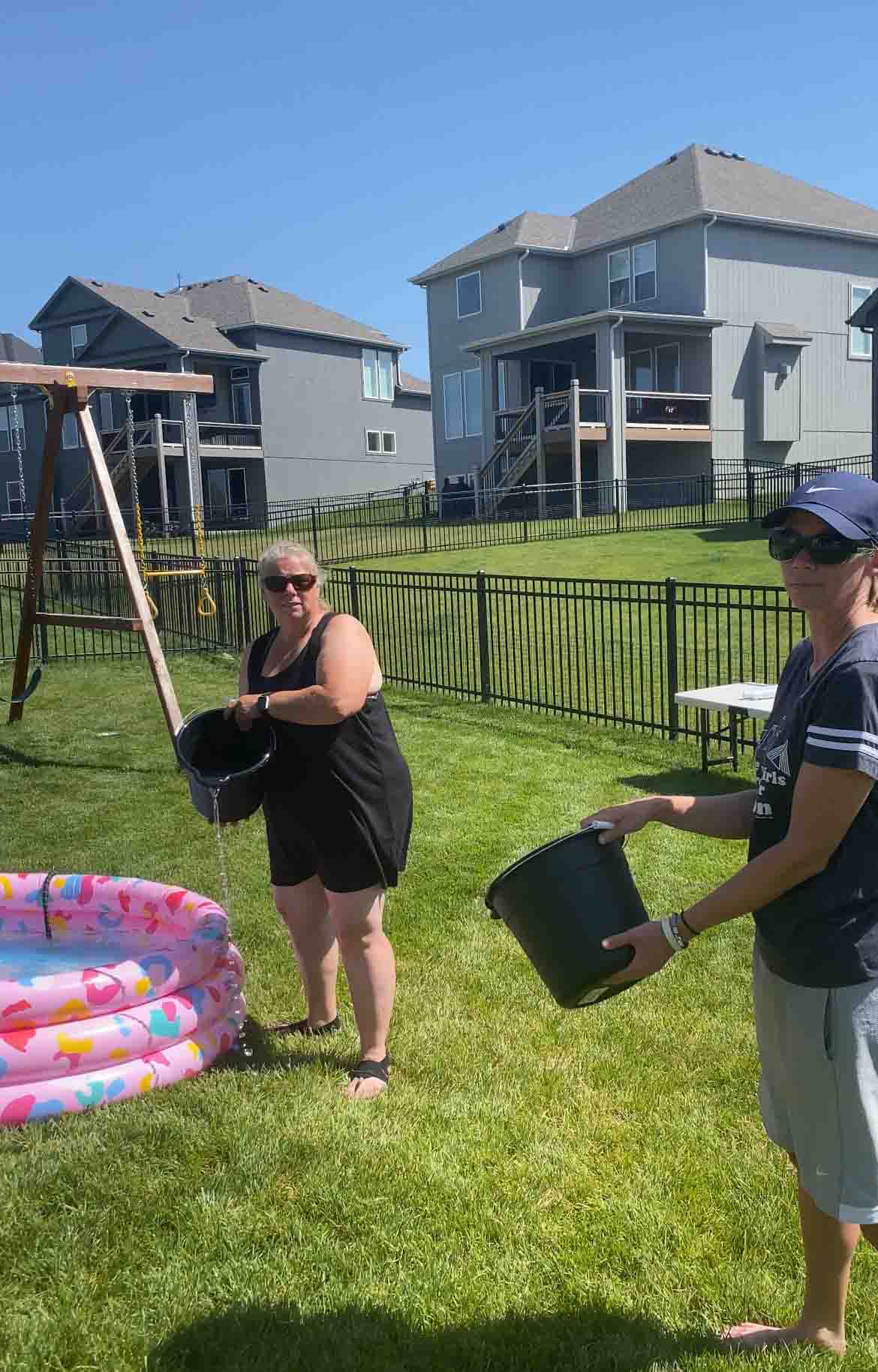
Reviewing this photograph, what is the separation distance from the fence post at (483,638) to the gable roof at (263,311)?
30.9 metres

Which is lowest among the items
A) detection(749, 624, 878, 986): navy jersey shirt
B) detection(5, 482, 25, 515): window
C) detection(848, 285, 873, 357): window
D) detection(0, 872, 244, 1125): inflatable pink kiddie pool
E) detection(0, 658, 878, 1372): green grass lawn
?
detection(0, 658, 878, 1372): green grass lawn

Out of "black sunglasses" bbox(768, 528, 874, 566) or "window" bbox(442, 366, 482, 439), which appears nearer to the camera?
"black sunglasses" bbox(768, 528, 874, 566)

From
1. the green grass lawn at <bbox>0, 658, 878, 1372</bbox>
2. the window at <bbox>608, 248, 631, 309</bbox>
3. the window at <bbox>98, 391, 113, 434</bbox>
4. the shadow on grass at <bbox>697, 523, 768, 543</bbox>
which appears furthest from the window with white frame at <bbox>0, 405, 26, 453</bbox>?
the green grass lawn at <bbox>0, 658, 878, 1372</bbox>

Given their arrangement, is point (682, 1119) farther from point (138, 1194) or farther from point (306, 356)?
point (306, 356)

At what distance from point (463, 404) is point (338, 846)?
1291 inches

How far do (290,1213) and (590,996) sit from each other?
112 centimetres

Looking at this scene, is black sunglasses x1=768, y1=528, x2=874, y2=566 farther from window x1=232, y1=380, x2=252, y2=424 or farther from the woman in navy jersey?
window x1=232, y1=380, x2=252, y2=424

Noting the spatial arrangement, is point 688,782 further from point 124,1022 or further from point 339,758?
point 124,1022

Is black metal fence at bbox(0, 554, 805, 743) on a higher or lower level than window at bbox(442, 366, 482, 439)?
lower

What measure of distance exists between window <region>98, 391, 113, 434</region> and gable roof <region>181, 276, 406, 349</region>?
4.60m

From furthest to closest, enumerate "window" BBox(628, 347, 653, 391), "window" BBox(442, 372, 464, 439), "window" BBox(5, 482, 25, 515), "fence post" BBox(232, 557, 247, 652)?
"window" BBox(5, 482, 25, 515)
"window" BBox(442, 372, 464, 439)
"window" BBox(628, 347, 653, 391)
"fence post" BBox(232, 557, 247, 652)

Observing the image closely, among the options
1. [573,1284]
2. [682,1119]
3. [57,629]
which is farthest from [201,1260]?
A: [57,629]

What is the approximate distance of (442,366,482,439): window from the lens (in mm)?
34562

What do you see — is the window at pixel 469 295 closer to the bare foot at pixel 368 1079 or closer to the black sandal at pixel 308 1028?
the black sandal at pixel 308 1028
